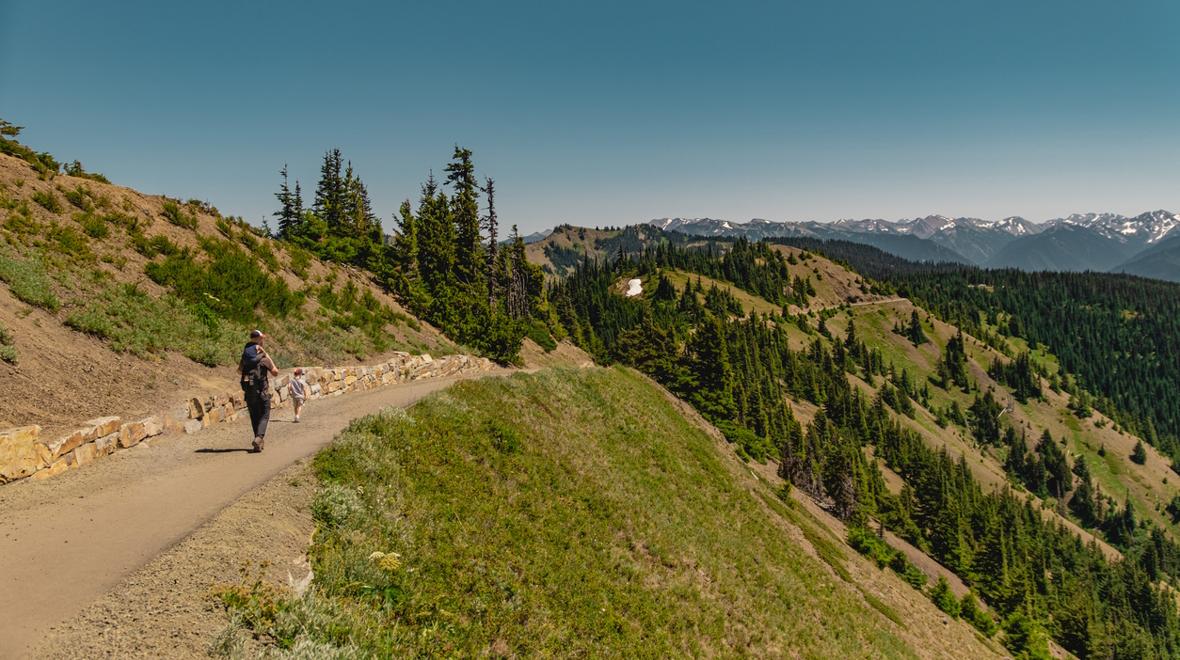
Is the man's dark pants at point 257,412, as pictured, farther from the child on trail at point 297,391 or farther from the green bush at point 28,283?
the green bush at point 28,283

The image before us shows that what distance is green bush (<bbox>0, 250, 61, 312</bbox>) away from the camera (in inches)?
582

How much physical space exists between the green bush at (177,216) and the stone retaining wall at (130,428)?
13.2 meters

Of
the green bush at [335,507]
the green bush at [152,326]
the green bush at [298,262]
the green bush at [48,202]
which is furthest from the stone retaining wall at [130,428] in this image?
the green bush at [48,202]

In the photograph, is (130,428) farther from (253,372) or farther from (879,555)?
(879,555)

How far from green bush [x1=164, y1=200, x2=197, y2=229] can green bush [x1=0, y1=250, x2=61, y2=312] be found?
1126 cm

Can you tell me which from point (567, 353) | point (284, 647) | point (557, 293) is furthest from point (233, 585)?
point (557, 293)

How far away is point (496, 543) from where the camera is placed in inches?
417

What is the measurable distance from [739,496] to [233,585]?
2239cm

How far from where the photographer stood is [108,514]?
8.52 m

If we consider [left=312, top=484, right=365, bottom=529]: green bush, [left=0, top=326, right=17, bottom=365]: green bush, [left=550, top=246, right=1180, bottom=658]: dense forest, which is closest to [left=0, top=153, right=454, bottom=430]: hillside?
[left=0, top=326, right=17, bottom=365]: green bush

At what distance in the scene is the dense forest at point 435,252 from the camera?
1676 inches

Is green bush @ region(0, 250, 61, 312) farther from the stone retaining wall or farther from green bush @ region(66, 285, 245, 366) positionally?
the stone retaining wall

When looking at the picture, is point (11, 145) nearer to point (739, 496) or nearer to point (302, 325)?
point (302, 325)

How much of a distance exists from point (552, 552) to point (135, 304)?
17.3 m
